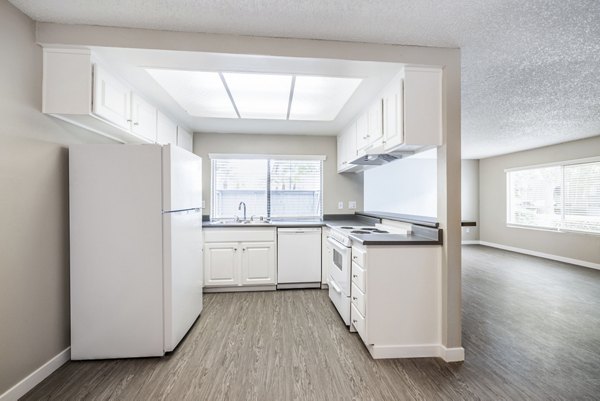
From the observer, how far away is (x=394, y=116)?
229cm

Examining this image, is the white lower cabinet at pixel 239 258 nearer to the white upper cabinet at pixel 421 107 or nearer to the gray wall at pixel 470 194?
the white upper cabinet at pixel 421 107

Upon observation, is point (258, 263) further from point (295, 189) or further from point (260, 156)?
point (260, 156)

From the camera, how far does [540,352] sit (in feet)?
7.25

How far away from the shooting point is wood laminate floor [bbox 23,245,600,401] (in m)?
1.75

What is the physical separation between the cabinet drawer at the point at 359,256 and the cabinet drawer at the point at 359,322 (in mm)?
Result: 427

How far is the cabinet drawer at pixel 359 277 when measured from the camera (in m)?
2.20

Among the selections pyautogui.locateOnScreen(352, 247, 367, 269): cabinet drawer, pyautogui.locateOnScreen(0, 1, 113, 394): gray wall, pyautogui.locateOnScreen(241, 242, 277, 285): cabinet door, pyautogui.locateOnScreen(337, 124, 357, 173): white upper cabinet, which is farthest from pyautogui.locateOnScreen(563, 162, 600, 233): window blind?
pyautogui.locateOnScreen(0, 1, 113, 394): gray wall

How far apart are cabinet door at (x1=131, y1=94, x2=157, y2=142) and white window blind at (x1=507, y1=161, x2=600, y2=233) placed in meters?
7.21

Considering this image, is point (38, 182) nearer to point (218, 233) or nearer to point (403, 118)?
point (218, 233)

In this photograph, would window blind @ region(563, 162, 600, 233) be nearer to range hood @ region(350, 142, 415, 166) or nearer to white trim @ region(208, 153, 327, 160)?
range hood @ region(350, 142, 415, 166)

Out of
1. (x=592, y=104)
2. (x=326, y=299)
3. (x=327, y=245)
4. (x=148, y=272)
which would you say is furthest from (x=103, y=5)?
(x=592, y=104)

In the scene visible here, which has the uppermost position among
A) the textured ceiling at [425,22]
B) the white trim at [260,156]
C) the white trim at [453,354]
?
the textured ceiling at [425,22]

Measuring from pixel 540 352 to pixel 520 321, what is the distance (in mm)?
632

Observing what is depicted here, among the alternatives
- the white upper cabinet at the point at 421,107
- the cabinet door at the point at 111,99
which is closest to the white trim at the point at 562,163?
the white upper cabinet at the point at 421,107
